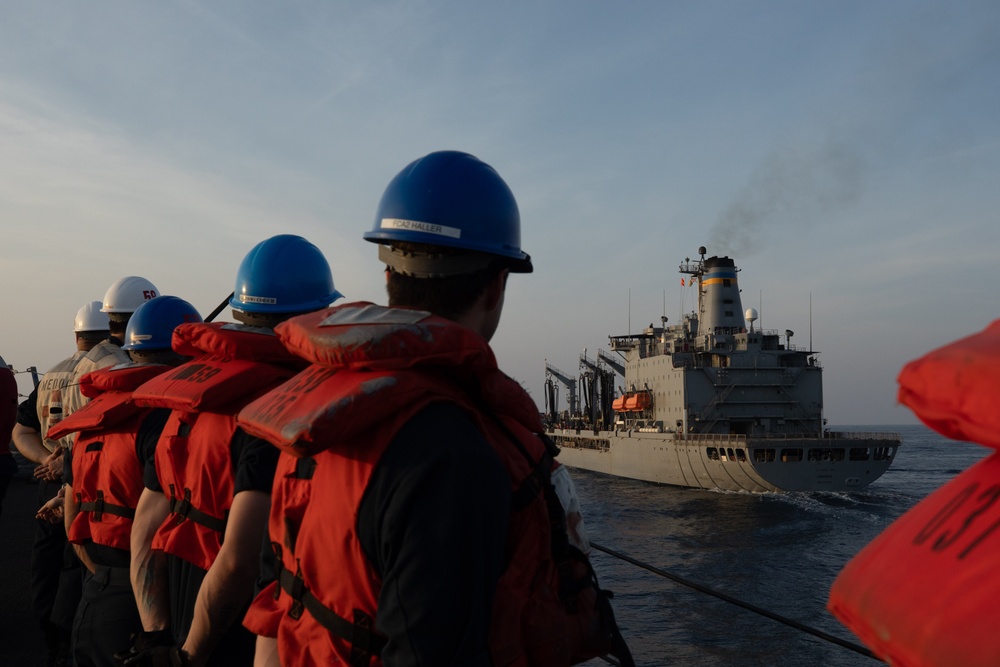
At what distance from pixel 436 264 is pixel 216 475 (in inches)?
61.2

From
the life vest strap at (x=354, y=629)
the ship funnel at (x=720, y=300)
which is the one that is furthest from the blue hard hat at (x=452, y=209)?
the ship funnel at (x=720, y=300)

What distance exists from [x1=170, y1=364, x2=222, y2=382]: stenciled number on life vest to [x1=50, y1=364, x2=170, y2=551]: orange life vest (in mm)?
832

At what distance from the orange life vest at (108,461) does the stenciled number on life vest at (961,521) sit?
3.73m

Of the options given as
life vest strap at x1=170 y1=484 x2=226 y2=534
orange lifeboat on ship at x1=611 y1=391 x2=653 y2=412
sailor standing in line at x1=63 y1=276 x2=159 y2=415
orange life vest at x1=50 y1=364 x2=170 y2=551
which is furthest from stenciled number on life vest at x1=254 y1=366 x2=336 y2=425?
orange lifeboat on ship at x1=611 y1=391 x2=653 y2=412

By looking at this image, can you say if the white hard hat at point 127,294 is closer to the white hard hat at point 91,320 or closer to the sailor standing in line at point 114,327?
the sailor standing in line at point 114,327

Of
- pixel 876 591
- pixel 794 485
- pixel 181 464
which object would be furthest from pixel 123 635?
pixel 794 485

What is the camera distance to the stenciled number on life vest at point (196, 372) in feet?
9.82

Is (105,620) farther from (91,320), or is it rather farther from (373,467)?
(91,320)

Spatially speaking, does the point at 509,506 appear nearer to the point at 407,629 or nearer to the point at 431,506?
the point at 431,506

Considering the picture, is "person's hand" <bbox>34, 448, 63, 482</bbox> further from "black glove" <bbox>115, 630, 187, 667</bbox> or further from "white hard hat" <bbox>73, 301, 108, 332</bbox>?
"black glove" <bbox>115, 630, 187, 667</bbox>

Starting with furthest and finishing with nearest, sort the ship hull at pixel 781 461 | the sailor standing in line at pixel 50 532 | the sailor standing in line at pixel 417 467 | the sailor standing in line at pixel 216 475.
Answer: the ship hull at pixel 781 461 < the sailor standing in line at pixel 50 532 < the sailor standing in line at pixel 216 475 < the sailor standing in line at pixel 417 467

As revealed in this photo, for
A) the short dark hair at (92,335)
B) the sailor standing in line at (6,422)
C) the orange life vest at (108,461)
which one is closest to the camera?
the orange life vest at (108,461)

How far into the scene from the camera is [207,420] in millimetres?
2980

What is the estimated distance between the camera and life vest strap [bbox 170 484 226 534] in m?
2.96
